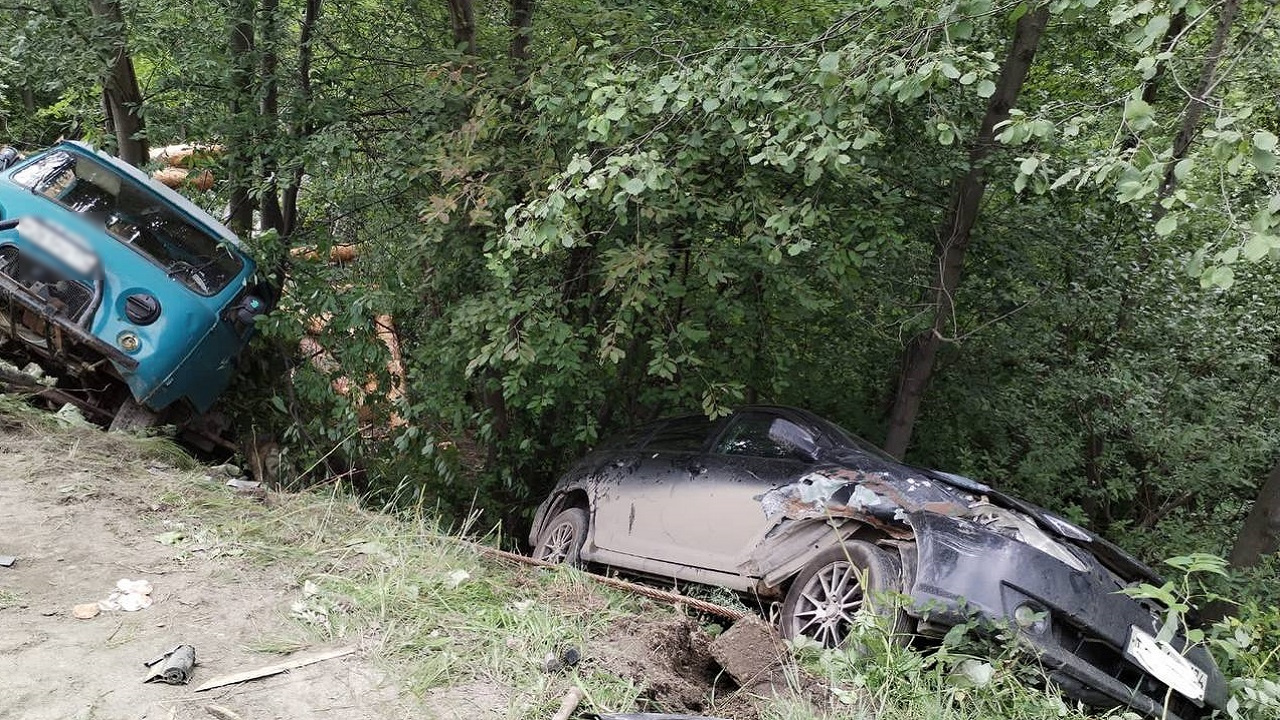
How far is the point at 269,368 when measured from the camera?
8.34 meters

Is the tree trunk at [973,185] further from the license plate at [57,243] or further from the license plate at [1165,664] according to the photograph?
the license plate at [57,243]

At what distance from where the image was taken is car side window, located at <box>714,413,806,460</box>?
17.3ft

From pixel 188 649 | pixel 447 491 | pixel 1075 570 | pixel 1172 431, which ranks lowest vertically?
pixel 447 491

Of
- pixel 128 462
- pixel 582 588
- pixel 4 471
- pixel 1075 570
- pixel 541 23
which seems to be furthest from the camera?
pixel 541 23

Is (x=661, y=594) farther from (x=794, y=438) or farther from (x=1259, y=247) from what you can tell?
(x=1259, y=247)

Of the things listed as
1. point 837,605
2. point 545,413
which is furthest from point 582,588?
point 545,413

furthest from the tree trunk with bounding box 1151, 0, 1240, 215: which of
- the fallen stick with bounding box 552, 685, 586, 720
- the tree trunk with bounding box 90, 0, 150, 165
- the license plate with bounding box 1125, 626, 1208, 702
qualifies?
the tree trunk with bounding box 90, 0, 150, 165

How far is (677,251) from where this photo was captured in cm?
637

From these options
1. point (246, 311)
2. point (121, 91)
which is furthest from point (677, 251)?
point (121, 91)

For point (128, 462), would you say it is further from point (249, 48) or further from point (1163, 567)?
point (1163, 567)

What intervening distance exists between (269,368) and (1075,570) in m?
7.05

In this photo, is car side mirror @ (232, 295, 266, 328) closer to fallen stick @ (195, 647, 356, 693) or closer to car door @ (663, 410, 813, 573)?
car door @ (663, 410, 813, 573)

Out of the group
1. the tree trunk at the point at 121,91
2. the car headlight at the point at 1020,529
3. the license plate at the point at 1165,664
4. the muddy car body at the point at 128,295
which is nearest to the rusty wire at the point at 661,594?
the car headlight at the point at 1020,529

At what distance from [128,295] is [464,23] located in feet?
11.5
